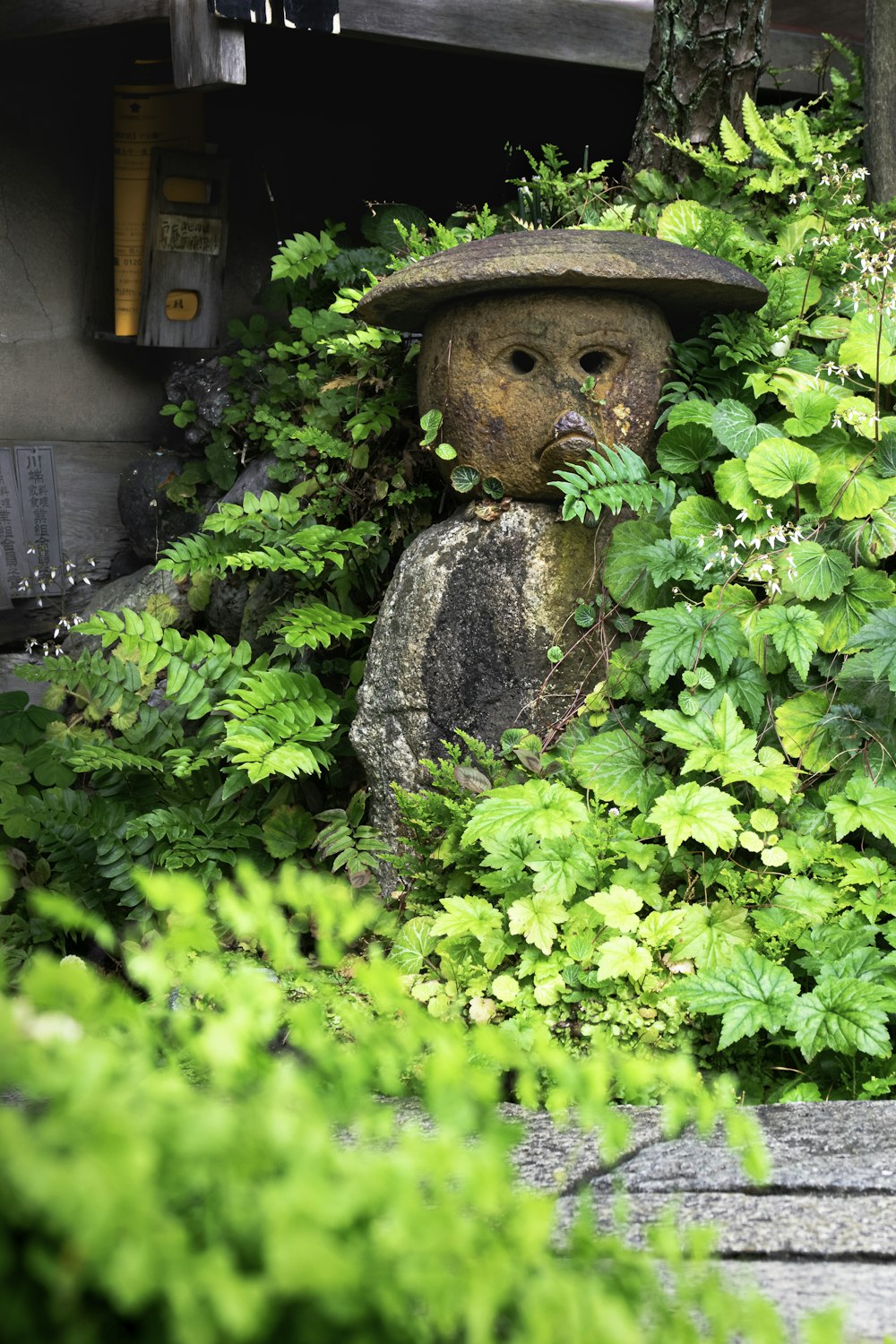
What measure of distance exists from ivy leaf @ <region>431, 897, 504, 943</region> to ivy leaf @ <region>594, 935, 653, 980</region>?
0.36 m

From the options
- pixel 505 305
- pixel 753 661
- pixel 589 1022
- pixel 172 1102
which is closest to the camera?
pixel 172 1102

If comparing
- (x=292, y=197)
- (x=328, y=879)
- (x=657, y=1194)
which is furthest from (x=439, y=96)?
(x=657, y=1194)

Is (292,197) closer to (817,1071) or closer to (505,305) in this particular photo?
(505,305)

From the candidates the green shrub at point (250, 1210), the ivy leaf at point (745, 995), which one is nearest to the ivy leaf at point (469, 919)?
the ivy leaf at point (745, 995)

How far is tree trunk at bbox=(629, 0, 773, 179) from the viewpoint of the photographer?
4.75 meters

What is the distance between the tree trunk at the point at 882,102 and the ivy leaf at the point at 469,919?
12.1 ft

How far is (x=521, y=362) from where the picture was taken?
401 cm

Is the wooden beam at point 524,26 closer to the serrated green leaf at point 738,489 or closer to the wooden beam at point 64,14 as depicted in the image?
the wooden beam at point 64,14

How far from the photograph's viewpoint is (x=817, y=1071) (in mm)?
2713

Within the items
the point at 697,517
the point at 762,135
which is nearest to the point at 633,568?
the point at 697,517

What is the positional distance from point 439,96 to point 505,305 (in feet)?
11.0

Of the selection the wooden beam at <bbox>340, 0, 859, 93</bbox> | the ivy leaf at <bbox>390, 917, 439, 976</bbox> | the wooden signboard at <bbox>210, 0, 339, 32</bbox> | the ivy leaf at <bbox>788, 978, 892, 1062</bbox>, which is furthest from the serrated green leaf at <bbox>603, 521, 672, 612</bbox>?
the wooden beam at <bbox>340, 0, 859, 93</bbox>

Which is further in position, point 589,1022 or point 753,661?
point 753,661

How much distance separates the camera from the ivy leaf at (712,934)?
2.87 meters
